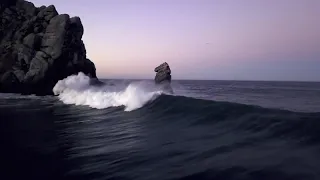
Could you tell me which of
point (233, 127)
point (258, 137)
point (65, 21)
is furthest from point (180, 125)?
point (65, 21)

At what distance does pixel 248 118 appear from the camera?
12883 mm

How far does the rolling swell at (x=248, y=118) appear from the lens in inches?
395

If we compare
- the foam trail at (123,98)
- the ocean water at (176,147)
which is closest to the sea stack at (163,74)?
the foam trail at (123,98)

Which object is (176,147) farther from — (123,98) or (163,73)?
(163,73)

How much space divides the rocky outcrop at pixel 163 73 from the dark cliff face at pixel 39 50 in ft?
59.7

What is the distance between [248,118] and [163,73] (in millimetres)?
46711

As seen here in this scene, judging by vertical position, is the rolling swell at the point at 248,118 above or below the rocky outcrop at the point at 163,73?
below

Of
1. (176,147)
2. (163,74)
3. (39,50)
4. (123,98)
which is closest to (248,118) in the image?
(176,147)

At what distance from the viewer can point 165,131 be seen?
13.3m

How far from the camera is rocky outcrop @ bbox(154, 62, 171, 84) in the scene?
5872 cm

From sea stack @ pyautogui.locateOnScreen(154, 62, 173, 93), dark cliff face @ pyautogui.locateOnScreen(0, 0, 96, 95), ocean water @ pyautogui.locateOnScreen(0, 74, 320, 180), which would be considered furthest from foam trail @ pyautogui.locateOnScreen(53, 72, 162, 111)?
sea stack @ pyautogui.locateOnScreen(154, 62, 173, 93)

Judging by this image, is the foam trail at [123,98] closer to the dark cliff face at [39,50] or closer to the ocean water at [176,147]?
the ocean water at [176,147]

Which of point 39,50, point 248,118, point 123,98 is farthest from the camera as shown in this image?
point 39,50

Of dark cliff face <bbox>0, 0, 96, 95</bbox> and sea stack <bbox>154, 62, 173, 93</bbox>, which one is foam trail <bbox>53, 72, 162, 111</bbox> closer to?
dark cliff face <bbox>0, 0, 96, 95</bbox>
